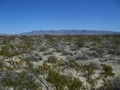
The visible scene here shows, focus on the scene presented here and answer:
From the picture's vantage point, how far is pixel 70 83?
22.9ft

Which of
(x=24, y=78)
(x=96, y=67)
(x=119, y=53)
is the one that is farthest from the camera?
(x=119, y=53)

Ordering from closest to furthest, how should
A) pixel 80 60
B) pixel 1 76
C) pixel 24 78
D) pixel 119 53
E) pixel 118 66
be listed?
pixel 24 78
pixel 1 76
pixel 118 66
pixel 80 60
pixel 119 53

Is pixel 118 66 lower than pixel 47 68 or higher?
lower

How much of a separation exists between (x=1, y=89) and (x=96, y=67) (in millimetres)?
7516

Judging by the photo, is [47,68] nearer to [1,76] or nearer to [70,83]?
[70,83]

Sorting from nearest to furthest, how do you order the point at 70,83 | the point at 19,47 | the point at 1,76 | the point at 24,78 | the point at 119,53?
the point at 70,83, the point at 24,78, the point at 1,76, the point at 119,53, the point at 19,47

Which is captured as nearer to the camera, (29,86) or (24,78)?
(29,86)

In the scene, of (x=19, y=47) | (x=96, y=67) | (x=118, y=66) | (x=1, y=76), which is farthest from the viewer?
(x=19, y=47)

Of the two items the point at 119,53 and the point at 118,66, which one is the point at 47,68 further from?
the point at 119,53

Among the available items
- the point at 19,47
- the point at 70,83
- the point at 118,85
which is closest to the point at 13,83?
the point at 70,83

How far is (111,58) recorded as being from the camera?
17.2 m

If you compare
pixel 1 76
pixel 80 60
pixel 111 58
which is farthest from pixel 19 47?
pixel 1 76

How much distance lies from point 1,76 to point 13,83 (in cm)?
112

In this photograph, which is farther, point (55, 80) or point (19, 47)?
point (19, 47)
